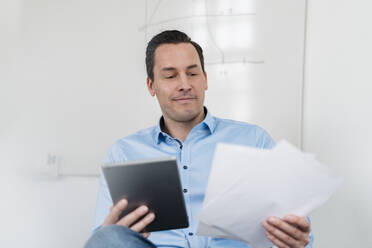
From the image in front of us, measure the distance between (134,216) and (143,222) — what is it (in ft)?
0.08

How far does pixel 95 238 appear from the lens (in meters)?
0.72

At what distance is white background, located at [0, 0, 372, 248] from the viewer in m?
1.46

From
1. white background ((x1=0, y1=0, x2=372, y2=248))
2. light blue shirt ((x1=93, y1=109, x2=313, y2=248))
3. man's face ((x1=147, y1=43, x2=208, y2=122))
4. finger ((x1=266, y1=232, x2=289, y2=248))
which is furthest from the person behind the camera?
white background ((x1=0, y1=0, x2=372, y2=248))

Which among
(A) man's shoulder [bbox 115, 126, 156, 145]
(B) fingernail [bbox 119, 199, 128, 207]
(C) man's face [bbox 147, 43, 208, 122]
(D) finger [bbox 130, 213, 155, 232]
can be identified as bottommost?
(D) finger [bbox 130, 213, 155, 232]

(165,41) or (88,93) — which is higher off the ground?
(165,41)

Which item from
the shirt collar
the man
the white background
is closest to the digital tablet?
the man

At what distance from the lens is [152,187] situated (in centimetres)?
73

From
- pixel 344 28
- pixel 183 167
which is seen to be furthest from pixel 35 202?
pixel 344 28

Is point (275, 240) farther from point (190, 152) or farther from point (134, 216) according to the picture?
point (190, 152)

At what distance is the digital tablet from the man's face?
436mm

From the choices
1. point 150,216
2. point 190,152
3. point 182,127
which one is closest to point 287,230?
point 150,216

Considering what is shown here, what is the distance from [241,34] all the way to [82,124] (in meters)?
0.76

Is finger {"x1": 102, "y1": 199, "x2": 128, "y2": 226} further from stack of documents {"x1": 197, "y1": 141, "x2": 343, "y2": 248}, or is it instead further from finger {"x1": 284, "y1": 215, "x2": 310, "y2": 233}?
finger {"x1": 284, "y1": 215, "x2": 310, "y2": 233}

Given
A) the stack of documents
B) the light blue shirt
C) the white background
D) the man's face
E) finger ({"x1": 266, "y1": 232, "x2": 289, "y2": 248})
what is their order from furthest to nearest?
the white background < the man's face < the light blue shirt < finger ({"x1": 266, "y1": 232, "x2": 289, "y2": 248}) < the stack of documents
